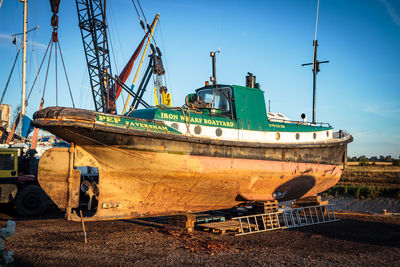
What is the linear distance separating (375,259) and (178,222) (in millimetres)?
4815

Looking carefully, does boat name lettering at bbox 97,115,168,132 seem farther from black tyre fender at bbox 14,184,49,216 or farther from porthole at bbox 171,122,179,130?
black tyre fender at bbox 14,184,49,216

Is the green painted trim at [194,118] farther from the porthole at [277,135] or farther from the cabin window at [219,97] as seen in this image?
the porthole at [277,135]

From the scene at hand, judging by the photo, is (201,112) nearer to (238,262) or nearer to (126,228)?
(126,228)

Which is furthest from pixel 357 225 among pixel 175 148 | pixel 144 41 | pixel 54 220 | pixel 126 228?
pixel 144 41

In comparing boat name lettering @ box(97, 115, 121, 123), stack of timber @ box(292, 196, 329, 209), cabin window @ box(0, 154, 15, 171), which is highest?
boat name lettering @ box(97, 115, 121, 123)

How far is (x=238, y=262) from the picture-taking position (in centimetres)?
618

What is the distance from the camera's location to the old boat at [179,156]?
26.0 feet

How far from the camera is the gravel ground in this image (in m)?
6.28

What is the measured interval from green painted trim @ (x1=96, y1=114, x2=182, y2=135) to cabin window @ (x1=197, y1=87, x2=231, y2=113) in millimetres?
2362

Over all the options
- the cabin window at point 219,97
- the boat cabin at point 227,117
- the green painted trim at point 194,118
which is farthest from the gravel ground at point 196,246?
the cabin window at point 219,97

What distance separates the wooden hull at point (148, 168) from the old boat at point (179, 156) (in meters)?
0.02

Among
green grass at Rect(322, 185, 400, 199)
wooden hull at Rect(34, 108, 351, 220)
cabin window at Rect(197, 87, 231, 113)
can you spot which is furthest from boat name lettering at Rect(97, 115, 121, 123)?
green grass at Rect(322, 185, 400, 199)

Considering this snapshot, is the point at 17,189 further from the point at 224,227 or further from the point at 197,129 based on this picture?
the point at 224,227

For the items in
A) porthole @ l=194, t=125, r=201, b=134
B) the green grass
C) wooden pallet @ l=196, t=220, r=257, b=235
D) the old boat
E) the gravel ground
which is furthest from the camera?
the green grass
